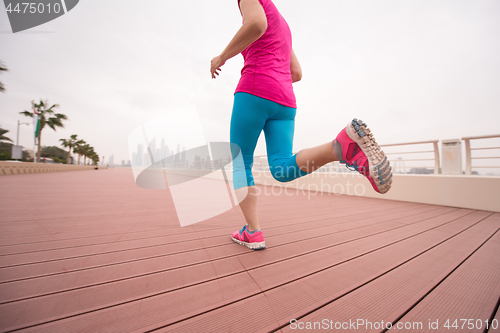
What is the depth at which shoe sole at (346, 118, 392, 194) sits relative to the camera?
0.72 m

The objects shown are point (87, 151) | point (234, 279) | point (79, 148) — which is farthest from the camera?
point (87, 151)

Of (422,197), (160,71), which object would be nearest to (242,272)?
(422,197)

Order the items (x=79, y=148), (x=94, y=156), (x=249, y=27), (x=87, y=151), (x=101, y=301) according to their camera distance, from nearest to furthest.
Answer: (x=101, y=301)
(x=249, y=27)
(x=79, y=148)
(x=87, y=151)
(x=94, y=156)

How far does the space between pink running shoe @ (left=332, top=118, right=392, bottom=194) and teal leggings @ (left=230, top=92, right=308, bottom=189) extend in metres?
0.24

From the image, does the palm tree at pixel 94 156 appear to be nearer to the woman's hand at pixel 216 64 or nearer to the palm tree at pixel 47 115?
the palm tree at pixel 47 115

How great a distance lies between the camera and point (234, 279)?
71 cm

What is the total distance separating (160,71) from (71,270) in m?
14.8

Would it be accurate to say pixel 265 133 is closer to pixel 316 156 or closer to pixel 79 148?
pixel 316 156

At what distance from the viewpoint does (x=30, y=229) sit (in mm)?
1230

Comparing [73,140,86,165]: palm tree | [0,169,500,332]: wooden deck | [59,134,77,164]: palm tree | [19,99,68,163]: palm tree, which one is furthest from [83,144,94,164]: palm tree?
[0,169,500,332]: wooden deck

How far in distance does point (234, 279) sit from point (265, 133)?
2.33ft

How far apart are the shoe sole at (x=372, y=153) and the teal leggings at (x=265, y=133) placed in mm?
274

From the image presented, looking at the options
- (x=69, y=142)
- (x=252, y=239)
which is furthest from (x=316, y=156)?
(x=69, y=142)

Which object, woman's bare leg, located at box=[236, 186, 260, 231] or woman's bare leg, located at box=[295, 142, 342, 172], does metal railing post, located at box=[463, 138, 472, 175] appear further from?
woman's bare leg, located at box=[236, 186, 260, 231]
